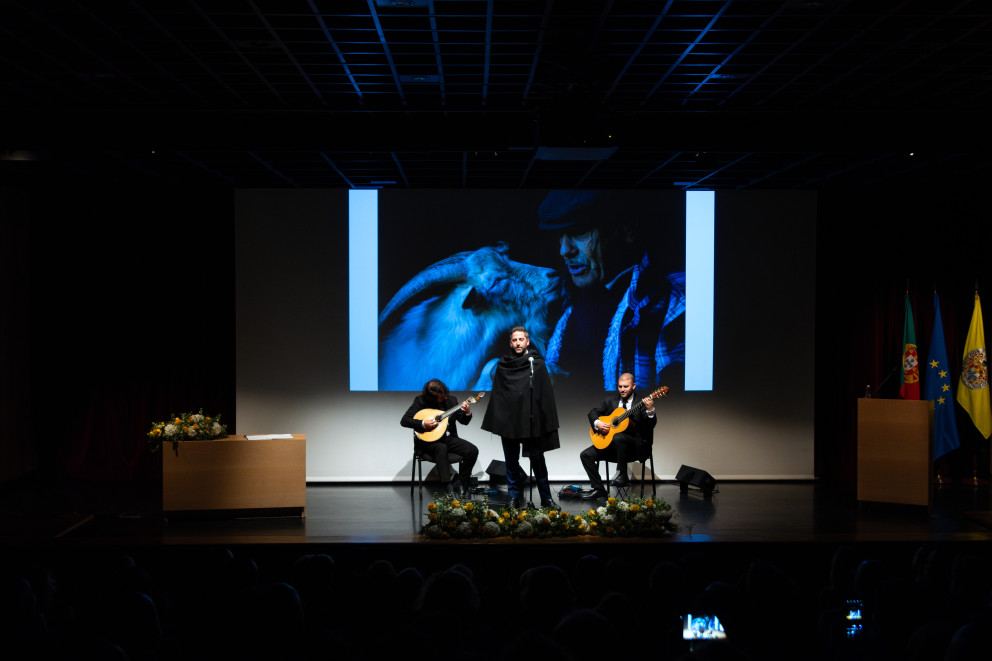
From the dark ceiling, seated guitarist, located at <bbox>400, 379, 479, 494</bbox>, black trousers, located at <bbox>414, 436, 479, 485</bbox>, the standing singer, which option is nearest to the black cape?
the standing singer

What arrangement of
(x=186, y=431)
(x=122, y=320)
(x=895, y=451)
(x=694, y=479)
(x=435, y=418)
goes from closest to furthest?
(x=186, y=431) → (x=895, y=451) → (x=435, y=418) → (x=694, y=479) → (x=122, y=320)

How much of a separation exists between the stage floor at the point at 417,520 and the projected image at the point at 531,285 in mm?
1294

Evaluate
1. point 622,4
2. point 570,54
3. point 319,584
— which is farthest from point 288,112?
point 319,584

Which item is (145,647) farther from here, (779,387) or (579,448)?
(779,387)

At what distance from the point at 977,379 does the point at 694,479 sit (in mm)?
3074

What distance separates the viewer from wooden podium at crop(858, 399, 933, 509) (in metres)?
6.49

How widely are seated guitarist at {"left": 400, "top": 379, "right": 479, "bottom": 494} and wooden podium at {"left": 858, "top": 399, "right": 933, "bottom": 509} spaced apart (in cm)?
341

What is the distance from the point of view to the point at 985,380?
25.7 feet

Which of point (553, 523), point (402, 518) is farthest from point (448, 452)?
point (553, 523)

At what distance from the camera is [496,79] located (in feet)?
18.0

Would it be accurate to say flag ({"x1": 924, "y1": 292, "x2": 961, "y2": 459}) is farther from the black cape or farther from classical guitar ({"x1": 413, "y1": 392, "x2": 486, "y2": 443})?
classical guitar ({"x1": 413, "y1": 392, "x2": 486, "y2": 443})

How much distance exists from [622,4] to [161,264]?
19.9 ft

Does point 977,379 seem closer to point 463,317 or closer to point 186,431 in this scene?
point 463,317

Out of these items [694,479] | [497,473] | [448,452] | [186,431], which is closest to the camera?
[186,431]
